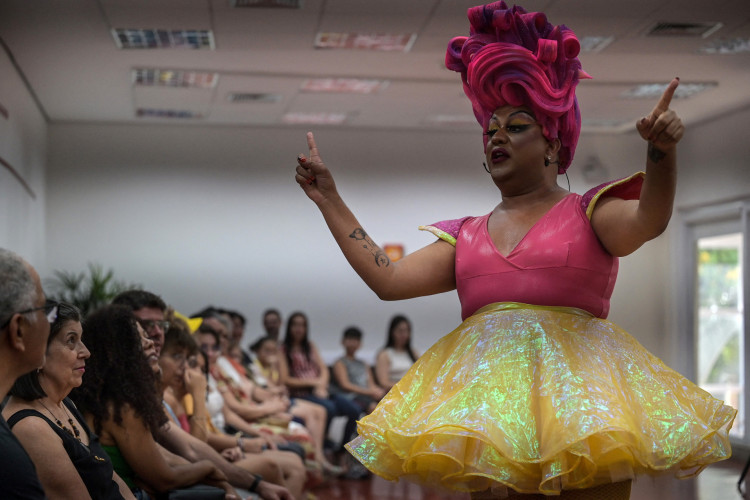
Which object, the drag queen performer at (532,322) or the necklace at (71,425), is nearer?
the drag queen performer at (532,322)

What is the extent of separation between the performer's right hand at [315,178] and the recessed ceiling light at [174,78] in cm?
595

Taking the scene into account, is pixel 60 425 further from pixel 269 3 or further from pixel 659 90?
pixel 659 90

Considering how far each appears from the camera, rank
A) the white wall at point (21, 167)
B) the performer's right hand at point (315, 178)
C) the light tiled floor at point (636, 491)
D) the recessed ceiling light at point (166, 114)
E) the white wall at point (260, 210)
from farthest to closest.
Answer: the white wall at point (260, 210) → the recessed ceiling light at point (166, 114) → the white wall at point (21, 167) → the light tiled floor at point (636, 491) → the performer's right hand at point (315, 178)

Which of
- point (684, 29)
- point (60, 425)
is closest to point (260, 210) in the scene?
point (684, 29)

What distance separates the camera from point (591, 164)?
10.4 m

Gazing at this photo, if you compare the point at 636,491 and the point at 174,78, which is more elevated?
the point at 174,78

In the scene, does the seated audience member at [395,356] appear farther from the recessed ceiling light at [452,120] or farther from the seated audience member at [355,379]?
the recessed ceiling light at [452,120]

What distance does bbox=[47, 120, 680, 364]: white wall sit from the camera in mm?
9844

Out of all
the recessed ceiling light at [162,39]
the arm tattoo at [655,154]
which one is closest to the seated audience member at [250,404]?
the recessed ceiling light at [162,39]

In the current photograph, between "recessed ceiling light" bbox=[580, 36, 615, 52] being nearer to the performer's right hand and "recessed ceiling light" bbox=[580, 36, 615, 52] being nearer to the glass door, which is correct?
the glass door

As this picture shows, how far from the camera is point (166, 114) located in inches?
372

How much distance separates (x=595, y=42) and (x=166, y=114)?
4632 millimetres

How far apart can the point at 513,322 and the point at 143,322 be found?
5.99 feet

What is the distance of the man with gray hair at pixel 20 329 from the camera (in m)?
1.50
